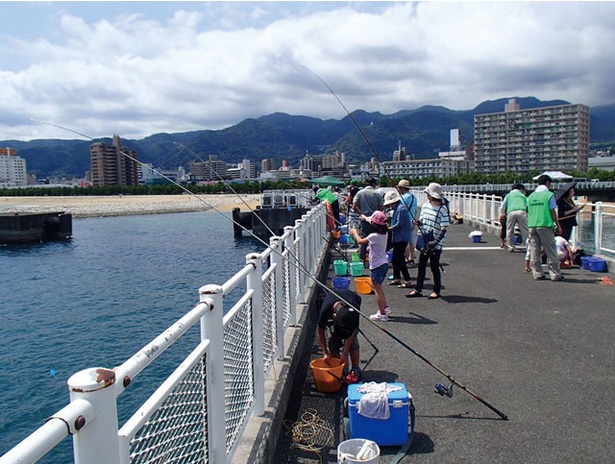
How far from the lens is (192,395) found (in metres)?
2.67

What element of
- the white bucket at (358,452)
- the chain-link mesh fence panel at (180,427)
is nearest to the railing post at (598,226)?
the white bucket at (358,452)

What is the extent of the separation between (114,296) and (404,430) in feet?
50.0

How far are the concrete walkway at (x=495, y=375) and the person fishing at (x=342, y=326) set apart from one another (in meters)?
0.26

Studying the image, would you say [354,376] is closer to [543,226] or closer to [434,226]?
[434,226]

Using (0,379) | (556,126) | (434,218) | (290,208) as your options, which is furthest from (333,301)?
(556,126)

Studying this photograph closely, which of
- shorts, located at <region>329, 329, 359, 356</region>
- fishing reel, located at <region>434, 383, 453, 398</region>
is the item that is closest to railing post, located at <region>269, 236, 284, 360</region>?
shorts, located at <region>329, 329, 359, 356</region>

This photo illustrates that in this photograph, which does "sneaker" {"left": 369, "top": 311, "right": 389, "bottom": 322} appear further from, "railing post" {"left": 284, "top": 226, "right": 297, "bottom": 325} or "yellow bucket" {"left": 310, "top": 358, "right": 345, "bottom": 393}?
"yellow bucket" {"left": 310, "top": 358, "right": 345, "bottom": 393}

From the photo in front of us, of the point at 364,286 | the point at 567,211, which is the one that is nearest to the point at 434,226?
the point at 364,286

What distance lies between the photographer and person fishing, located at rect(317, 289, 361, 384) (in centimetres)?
490

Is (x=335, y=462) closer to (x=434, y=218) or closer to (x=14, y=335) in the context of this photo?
(x=434, y=218)

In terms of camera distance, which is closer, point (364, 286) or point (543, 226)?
point (364, 286)

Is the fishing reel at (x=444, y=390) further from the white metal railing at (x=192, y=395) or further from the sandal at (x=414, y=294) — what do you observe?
the sandal at (x=414, y=294)

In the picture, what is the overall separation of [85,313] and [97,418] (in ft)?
48.5

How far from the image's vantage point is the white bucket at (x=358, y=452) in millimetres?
3221
